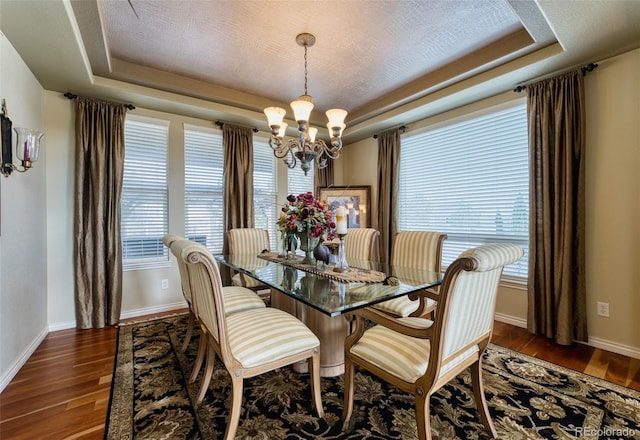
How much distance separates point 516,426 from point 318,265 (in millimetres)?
1564

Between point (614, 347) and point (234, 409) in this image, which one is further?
point (614, 347)

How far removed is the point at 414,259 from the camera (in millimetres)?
2570

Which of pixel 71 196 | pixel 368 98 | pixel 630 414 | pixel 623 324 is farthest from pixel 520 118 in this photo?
pixel 71 196

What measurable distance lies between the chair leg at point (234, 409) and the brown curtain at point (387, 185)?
10.3ft

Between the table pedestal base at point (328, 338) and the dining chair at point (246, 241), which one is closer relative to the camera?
the table pedestal base at point (328, 338)

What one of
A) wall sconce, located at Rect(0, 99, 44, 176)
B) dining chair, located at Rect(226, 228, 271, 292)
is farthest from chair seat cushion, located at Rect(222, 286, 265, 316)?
wall sconce, located at Rect(0, 99, 44, 176)

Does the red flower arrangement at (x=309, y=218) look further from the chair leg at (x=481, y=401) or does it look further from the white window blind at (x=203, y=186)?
the white window blind at (x=203, y=186)

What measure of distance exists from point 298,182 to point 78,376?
346 centimetres

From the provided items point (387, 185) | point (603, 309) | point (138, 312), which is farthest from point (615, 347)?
point (138, 312)

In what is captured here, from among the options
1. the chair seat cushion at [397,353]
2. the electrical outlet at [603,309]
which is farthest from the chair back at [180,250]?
the electrical outlet at [603,309]

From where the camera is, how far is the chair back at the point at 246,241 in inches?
127

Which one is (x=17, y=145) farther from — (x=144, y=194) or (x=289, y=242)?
(x=289, y=242)

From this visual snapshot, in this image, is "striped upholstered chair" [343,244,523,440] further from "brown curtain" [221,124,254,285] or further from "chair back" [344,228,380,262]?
"brown curtain" [221,124,254,285]

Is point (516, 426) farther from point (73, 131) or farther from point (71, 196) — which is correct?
point (73, 131)
